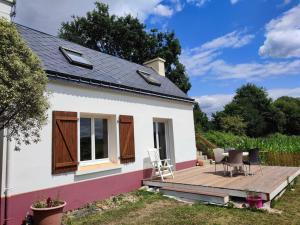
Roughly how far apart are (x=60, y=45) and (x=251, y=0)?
7.67 metres

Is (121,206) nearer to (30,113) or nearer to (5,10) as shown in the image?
(30,113)

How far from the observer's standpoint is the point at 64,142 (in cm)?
717

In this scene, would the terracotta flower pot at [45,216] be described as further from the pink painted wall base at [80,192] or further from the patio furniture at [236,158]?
the patio furniture at [236,158]

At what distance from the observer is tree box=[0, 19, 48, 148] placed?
4250mm

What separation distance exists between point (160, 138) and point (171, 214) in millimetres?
5478

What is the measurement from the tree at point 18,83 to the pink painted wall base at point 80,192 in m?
2.23

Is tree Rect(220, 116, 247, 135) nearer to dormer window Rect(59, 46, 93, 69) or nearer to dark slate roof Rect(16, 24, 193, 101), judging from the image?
dark slate roof Rect(16, 24, 193, 101)

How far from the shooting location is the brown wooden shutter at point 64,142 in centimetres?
690

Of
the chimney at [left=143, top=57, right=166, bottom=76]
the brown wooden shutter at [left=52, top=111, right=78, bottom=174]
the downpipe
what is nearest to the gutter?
the brown wooden shutter at [left=52, top=111, right=78, bottom=174]

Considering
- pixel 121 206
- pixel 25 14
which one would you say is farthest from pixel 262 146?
pixel 25 14

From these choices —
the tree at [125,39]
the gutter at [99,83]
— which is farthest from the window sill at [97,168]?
the tree at [125,39]

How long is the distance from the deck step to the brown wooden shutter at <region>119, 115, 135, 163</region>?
1.73m

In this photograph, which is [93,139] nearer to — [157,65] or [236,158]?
[236,158]

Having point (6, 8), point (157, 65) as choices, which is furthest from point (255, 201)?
point (157, 65)
